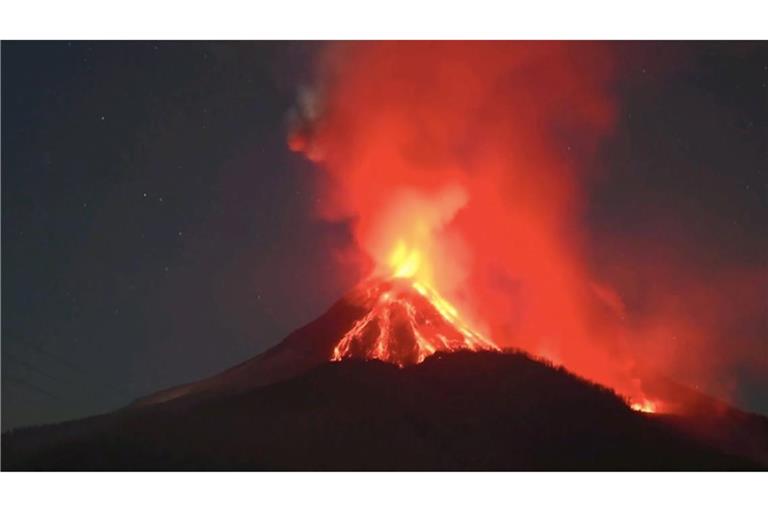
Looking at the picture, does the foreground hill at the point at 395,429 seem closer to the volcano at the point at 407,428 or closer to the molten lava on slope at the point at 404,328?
the volcano at the point at 407,428

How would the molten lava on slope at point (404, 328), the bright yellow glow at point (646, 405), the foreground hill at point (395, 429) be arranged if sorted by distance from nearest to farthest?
the foreground hill at point (395, 429), the bright yellow glow at point (646, 405), the molten lava on slope at point (404, 328)

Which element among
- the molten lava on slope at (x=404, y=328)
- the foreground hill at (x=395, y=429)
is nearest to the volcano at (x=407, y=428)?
the foreground hill at (x=395, y=429)

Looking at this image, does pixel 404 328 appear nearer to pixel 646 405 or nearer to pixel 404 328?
pixel 404 328

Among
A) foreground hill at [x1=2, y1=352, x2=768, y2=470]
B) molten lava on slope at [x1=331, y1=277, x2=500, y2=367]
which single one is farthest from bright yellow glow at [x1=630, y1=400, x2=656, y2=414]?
molten lava on slope at [x1=331, y1=277, x2=500, y2=367]

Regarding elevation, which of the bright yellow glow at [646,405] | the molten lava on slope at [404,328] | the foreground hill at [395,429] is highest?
the molten lava on slope at [404,328]

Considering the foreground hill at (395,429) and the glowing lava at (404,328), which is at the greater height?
the glowing lava at (404,328)

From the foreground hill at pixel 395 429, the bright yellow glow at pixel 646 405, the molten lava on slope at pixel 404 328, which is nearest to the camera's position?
the foreground hill at pixel 395 429

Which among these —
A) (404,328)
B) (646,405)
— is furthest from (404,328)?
(646,405)
